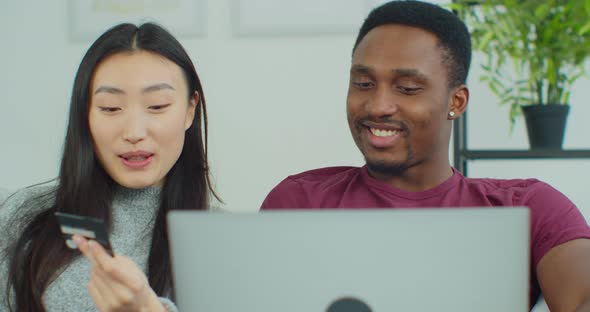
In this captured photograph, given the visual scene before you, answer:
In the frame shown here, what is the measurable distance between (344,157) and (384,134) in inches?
47.1

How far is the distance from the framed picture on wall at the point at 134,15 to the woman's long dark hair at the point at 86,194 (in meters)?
1.02

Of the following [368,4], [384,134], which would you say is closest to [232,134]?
[368,4]

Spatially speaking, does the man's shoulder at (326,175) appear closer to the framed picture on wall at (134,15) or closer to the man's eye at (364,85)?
the man's eye at (364,85)

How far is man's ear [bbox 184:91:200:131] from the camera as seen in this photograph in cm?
159

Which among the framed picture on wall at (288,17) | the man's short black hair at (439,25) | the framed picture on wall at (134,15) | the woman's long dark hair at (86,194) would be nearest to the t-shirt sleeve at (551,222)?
the man's short black hair at (439,25)

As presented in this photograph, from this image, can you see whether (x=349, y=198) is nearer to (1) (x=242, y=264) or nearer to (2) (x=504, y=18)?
(1) (x=242, y=264)

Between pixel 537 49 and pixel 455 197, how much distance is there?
0.96 m

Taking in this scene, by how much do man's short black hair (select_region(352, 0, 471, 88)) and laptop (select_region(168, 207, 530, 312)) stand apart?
73cm

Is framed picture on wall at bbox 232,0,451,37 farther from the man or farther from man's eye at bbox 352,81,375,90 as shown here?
man's eye at bbox 352,81,375,90

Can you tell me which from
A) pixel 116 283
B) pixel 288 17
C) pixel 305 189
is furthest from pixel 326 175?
pixel 288 17

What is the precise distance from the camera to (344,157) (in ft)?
8.48

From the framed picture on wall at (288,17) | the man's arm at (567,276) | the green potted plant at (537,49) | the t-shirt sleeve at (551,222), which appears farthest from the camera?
the framed picture on wall at (288,17)

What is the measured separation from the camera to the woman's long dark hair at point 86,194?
1469 millimetres

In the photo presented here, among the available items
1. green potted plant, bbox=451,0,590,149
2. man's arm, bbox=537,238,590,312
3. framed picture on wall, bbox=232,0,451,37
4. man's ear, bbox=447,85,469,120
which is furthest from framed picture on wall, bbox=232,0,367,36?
man's arm, bbox=537,238,590,312
